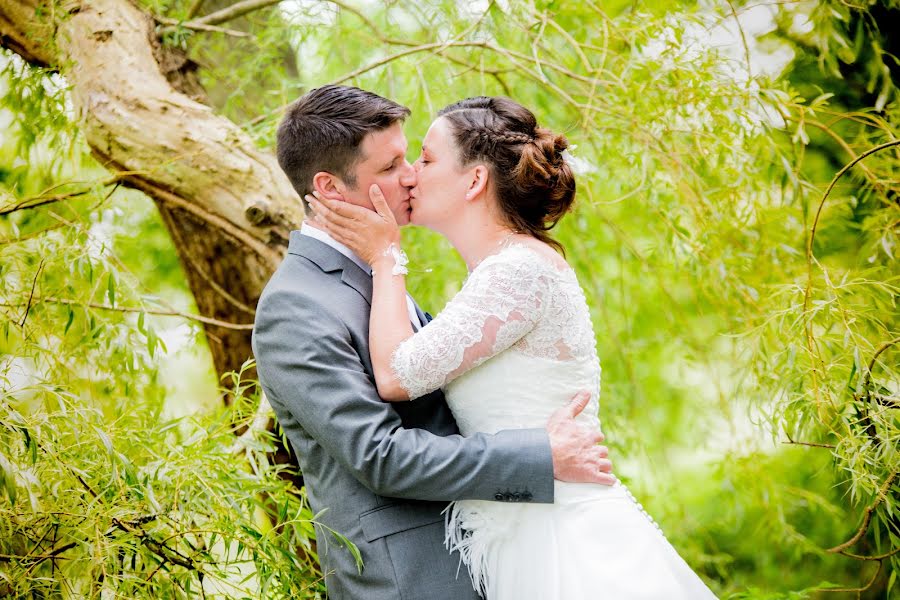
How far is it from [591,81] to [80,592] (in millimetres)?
2185

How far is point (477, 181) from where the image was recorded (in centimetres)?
218

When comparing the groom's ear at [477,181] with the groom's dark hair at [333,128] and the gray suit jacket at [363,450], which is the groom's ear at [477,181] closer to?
the groom's dark hair at [333,128]

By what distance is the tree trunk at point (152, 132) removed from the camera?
2.79 metres

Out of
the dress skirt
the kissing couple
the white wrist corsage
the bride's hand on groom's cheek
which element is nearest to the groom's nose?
the kissing couple

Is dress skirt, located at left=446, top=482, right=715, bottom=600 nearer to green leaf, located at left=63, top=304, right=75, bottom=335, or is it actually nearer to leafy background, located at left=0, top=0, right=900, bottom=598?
leafy background, located at left=0, top=0, right=900, bottom=598

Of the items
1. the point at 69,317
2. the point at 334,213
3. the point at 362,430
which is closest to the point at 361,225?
the point at 334,213

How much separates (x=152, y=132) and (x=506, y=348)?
1.58 meters

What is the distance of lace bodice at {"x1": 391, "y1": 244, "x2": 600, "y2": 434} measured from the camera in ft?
6.31

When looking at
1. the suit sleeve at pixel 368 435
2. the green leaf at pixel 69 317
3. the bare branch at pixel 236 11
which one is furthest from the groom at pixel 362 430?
the bare branch at pixel 236 11

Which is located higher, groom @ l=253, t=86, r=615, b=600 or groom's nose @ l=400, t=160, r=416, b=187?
groom's nose @ l=400, t=160, r=416, b=187

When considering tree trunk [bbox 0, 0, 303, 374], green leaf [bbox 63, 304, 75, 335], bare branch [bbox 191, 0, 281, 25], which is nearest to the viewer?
green leaf [bbox 63, 304, 75, 335]

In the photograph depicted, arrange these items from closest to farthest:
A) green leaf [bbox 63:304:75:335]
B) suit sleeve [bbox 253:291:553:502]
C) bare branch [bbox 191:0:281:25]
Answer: suit sleeve [bbox 253:291:553:502] < green leaf [bbox 63:304:75:335] < bare branch [bbox 191:0:281:25]

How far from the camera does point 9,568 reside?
5.95ft

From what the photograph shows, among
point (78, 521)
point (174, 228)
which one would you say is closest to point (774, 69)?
point (174, 228)
